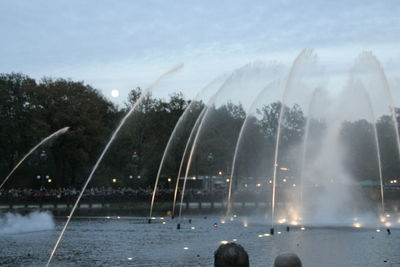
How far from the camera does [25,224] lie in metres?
47.9

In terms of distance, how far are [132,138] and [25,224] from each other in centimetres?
5153

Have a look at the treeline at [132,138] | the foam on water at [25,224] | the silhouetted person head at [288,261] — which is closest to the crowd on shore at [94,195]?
the treeline at [132,138]

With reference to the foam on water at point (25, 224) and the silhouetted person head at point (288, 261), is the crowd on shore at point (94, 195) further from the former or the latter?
the silhouetted person head at point (288, 261)

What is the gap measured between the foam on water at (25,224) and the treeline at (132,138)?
38.0 m

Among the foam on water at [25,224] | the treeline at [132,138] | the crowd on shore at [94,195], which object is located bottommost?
the foam on water at [25,224]

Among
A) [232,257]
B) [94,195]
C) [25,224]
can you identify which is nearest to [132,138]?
[94,195]

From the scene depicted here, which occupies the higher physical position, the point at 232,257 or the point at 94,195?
the point at 94,195

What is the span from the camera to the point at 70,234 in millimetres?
41531

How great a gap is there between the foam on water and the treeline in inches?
1497

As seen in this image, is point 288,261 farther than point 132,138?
No

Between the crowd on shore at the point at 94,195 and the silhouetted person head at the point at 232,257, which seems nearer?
the silhouetted person head at the point at 232,257

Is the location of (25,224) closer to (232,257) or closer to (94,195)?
(94,195)

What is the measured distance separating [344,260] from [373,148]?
88227 millimetres

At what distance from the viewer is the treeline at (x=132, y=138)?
9344 centimetres
